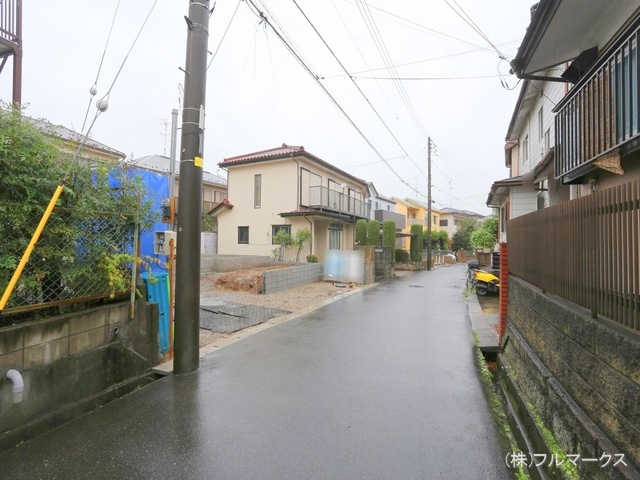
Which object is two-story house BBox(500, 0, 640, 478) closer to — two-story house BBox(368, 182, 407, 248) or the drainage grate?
the drainage grate

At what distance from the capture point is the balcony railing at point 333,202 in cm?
1669

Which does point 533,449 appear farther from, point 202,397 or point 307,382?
point 202,397

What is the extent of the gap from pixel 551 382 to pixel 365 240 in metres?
16.7

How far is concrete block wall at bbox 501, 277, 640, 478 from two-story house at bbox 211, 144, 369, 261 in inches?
502

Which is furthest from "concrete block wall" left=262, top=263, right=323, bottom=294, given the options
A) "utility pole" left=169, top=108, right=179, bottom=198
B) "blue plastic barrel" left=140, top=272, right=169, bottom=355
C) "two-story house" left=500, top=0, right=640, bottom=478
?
"two-story house" left=500, top=0, right=640, bottom=478

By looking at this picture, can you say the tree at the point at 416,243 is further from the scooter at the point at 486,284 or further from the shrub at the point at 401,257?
the scooter at the point at 486,284

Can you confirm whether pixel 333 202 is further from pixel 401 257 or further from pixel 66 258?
pixel 66 258

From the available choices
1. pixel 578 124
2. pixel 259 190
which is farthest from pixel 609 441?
pixel 259 190

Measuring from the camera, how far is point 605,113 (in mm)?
3762

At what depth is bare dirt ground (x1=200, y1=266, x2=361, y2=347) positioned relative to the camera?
9125mm

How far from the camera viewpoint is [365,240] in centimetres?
1948

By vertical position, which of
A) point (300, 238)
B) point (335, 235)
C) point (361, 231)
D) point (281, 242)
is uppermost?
point (361, 231)

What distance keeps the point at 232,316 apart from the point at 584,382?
624cm

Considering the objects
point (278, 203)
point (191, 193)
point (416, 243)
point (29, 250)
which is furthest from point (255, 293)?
point (416, 243)
